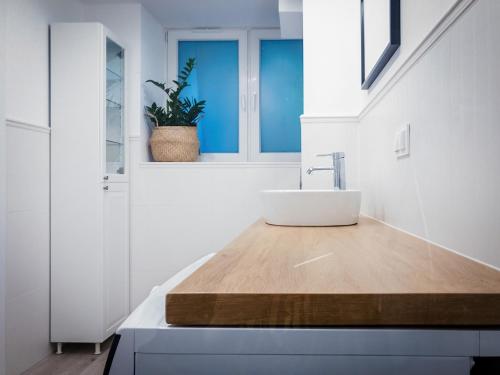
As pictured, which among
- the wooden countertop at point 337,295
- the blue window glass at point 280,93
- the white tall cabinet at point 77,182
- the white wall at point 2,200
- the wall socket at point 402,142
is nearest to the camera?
the wooden countertop at point 337,295

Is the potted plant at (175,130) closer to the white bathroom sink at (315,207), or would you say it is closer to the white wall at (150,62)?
the white wall at (150,62)

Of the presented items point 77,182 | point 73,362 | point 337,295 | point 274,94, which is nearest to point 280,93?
point 274,94

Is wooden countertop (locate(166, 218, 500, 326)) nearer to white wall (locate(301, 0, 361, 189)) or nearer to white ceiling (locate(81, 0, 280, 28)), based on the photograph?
white wall (locate(301, 0, 361, 189))

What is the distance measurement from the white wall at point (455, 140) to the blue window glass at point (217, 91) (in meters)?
2.18

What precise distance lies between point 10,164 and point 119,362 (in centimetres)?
196

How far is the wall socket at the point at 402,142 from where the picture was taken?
1285 mm

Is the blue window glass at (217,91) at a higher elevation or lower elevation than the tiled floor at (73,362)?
higher

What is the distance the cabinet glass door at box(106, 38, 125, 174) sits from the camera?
2.80 m

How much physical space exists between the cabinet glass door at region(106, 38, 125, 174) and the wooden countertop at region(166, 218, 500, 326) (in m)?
2.26

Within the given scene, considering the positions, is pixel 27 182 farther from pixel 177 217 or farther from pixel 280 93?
pixel 280 93

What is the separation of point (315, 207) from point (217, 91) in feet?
7.70

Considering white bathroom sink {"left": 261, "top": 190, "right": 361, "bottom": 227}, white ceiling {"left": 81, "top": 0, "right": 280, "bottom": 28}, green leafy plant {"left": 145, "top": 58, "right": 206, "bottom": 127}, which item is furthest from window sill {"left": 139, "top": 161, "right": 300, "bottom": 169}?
white bathroom sink {"left": 261, "top": 190, "right": 361, "bottom": 227}

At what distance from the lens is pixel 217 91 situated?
140 inches

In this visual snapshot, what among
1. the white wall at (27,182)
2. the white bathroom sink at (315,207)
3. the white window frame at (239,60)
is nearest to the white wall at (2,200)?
the white wall at (27,182)
